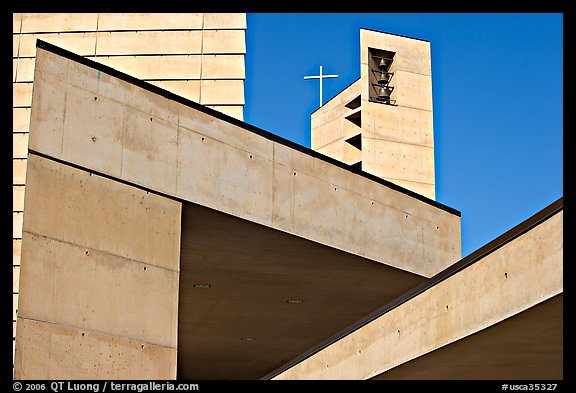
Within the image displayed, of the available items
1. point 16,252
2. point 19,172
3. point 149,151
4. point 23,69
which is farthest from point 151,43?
point 149,151

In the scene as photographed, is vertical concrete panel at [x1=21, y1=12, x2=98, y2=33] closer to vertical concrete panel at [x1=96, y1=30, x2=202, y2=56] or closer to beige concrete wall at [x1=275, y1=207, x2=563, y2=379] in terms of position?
vertical concrete panel at [x1=96, y1=30, x2=202, y2=56]

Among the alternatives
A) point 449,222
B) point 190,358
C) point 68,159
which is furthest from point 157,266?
point 190,358

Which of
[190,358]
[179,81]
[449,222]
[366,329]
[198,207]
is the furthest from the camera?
[190,358]

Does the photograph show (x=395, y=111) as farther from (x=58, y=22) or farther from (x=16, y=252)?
(x=16, y=252)

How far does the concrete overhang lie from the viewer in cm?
1492

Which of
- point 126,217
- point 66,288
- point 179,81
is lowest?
point 66,288

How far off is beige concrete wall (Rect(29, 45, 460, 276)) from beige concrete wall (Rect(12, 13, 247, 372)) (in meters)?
7.48

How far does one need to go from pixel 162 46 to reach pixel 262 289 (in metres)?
9.22

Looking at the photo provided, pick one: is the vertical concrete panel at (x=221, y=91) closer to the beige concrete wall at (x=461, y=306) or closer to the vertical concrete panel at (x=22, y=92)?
the vertical concrete panel at (x=22, y=92)

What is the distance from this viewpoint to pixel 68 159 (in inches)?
568

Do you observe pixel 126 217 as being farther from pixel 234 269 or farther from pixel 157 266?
pixel 234 269

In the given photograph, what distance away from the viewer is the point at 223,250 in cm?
1877

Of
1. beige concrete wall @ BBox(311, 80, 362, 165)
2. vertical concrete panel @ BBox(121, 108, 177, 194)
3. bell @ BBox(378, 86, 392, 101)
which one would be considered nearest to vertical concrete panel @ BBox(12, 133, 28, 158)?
vertical concrete panel @ BBox(121, 108, 177, 194)

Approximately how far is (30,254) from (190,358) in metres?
17.1
